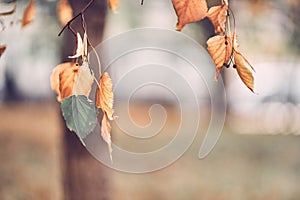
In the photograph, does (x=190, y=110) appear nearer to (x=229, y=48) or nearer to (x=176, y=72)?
(x=176, y=72)

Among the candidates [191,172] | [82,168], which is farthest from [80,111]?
[191,172]

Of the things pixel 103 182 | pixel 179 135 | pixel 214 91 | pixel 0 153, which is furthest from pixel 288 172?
pixel 103 182

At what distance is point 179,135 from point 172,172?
A: 198cm

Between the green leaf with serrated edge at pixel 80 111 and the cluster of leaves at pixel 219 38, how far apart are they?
17 cm

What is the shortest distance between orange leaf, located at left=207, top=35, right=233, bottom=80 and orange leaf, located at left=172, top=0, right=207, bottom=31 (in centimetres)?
5

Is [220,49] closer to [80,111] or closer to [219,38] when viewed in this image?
[219,38]

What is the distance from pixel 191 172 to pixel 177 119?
10.0 ft

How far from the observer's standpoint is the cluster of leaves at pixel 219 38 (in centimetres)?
88

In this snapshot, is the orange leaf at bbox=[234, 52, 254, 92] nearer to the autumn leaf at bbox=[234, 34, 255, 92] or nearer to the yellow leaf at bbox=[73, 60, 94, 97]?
the autumn leaf at bbox=[234, 34, 255, 92]

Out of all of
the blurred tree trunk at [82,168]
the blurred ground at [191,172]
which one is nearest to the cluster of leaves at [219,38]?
the blurred tree trunk at [82,168]

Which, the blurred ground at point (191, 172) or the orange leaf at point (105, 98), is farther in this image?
the blurred ground at point (191, 172)

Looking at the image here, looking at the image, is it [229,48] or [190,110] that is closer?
[229,48]

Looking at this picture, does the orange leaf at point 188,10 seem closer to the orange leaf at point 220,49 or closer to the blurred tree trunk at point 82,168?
the orange leaf at point 220,49

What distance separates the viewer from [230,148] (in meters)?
8.01
